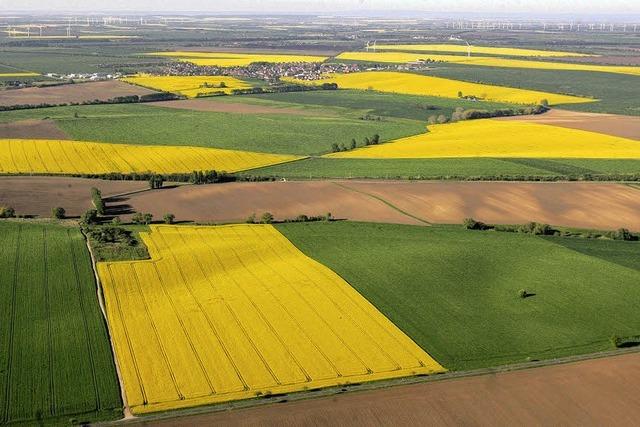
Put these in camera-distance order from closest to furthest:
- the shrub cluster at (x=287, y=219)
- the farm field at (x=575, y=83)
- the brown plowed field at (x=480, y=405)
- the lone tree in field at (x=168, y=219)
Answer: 1. the brown plowed field at (x=480, y=405)
2. the lone tree in field at (x=168, y=219)
3. the shrub cluster at (x=287, y=219)
4. the farm field at (x=575, y=83)

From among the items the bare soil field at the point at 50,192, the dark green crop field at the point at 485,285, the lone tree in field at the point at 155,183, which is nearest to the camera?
the dark green crop field at the point at 485,285

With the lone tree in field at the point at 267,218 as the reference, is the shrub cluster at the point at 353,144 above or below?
above

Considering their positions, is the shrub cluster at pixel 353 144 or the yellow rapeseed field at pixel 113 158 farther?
the shrub cluster at pixel 353 144

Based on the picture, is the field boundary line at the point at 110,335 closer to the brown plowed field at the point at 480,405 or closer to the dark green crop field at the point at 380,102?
the brown plowed field at the point at 480,405

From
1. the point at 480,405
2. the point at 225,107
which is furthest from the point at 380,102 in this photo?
the point at 480,405

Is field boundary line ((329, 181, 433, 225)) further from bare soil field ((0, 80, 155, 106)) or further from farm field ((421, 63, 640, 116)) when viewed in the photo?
bare soil field ((0, 80, 155, 106))

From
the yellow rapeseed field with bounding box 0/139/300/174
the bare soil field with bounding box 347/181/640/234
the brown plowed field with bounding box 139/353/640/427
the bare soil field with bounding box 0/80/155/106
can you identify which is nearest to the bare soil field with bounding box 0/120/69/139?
the yellow rapeseed field with bounding box 0/139/300/174

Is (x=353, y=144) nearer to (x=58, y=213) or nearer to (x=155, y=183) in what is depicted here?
(x=155, y=183)

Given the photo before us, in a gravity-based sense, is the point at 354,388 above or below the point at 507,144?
below

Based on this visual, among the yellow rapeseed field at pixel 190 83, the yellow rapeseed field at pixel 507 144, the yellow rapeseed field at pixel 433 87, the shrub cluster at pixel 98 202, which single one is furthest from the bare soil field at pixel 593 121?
the shrub cluster at pixel 98 202
